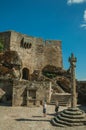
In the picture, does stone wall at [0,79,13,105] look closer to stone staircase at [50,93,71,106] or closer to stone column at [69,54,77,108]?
stone staircase at [50,93,71,106]

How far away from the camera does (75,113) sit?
15586 mm

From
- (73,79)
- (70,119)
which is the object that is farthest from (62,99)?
(70,119)

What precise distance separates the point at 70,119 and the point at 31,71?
30478 mm

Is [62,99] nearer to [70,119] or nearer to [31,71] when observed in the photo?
[70,119]

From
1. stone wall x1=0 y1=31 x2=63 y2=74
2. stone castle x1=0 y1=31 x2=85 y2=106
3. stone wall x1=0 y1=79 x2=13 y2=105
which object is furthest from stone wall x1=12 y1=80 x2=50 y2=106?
stone wall x1=0 y1=31 x2=63 y2=74

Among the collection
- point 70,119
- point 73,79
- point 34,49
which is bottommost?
point 70,119

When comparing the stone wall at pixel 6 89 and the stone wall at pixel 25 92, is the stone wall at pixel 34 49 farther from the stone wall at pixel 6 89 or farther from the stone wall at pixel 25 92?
the stone wall at pixel 25 92

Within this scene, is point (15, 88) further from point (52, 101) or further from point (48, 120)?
point (48, 120)

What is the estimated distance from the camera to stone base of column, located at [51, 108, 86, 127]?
1453cm

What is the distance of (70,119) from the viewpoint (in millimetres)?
14922

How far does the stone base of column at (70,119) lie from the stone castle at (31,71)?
9.73 m

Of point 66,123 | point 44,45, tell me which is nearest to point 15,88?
point 66,123

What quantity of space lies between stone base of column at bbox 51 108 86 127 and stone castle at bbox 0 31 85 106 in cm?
973

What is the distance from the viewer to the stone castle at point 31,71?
25.5 metres
